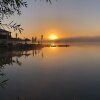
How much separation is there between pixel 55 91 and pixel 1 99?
12.6 feet

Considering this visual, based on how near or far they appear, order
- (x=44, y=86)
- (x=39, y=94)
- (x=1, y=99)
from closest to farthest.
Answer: (x=1, y=99)
(x=39, y=94)
(x=44, y=86)

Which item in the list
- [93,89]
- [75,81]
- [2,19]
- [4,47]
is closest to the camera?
[2,19]

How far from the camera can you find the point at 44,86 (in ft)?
53.6

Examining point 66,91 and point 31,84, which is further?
point 31,84

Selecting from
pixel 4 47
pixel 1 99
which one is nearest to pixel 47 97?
pixel 1 99

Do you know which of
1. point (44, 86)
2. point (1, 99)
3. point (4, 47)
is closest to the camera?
point (1, 99)

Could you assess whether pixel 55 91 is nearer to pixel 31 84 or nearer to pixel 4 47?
pixel 31 84

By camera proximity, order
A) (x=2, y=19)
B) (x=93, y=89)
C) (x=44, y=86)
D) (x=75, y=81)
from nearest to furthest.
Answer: (x=2, y=19), (x=93, y=89), (x=44, y=86), (x=75, y=81)

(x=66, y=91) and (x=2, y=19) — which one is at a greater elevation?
(x=2, y=19)

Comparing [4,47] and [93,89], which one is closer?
[93,89]

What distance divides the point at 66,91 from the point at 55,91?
2.55 feet

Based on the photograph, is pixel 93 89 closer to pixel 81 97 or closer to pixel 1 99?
pixel 81 97

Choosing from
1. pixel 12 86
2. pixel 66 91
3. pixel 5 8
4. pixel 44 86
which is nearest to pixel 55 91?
pixel 66 91

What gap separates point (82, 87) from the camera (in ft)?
51.6
